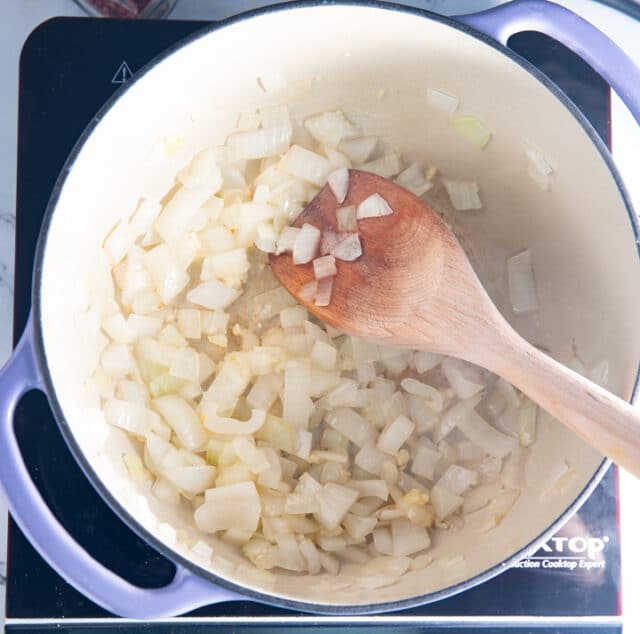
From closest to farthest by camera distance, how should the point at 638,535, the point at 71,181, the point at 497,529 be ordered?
the point at 71,181 → the point at 497,529 → the point at 638,535

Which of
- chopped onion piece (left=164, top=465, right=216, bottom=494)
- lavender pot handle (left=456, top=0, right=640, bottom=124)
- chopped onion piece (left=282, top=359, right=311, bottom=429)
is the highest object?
lavender pot handle (left=456, top=0, right=640, bottom=124)

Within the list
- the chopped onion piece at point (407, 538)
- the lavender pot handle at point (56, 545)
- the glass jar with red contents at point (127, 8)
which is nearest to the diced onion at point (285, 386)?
the chopped onion piece at point (407, 538)

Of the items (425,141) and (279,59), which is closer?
(279,59)

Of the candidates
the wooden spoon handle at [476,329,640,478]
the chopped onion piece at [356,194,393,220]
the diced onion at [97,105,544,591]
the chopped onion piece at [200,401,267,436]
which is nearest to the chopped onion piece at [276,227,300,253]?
the diced onion at [97,105,544,591]

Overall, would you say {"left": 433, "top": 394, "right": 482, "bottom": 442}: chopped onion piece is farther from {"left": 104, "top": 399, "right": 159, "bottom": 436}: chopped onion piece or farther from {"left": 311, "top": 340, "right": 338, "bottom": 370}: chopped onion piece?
{"left": 104, "top": 399, "right": 159, "bottom": 436}: chopped onion piece

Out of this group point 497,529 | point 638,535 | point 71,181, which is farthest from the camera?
point 638,535

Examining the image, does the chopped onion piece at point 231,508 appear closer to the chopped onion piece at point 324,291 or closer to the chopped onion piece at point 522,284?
the chopped onion piece at point 324,291

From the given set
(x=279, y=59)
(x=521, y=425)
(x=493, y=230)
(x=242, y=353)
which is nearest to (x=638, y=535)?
(x=521, y=425)

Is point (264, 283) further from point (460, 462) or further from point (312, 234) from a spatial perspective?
point (460, 462)
